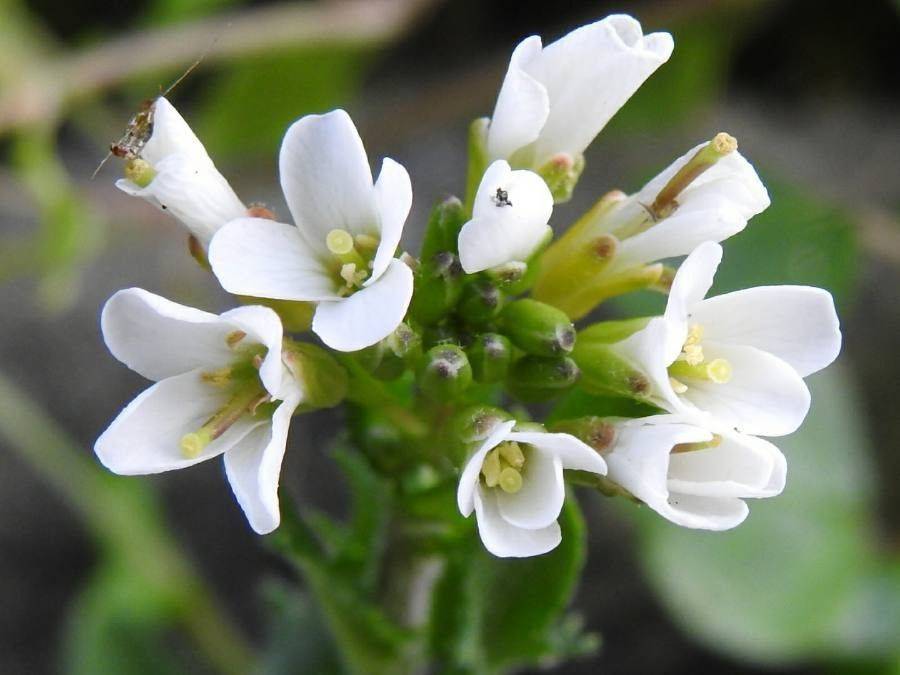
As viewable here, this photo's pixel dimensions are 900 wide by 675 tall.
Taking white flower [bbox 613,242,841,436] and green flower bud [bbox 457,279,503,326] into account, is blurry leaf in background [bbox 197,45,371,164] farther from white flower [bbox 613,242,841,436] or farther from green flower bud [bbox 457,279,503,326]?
white flower [bbox 613,242,841,436]

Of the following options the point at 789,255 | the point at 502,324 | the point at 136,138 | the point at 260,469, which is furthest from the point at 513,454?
the point at 789,255

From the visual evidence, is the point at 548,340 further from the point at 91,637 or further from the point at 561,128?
the point at 91,637

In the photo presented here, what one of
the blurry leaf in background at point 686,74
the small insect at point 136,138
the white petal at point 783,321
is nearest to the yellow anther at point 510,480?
the white petal at point 783,321

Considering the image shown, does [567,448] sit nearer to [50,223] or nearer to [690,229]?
[690,229]

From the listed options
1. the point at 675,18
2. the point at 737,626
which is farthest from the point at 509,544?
the point at 675,18

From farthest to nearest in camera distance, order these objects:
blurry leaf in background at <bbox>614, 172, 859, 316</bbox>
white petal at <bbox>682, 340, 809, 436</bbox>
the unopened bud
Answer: blurry leaf in background at <bbox>614, 172, 859, 316</bbox> → the unopened bud → white petal at <bbox>682, 340, 809, 436</bbox>

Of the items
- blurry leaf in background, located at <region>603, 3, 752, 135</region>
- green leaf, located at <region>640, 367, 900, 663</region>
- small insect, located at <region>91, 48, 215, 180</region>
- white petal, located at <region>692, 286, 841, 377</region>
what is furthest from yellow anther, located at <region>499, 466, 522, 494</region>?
blurry leaf in background, located at <region>603, 3, 752, 135</region>
